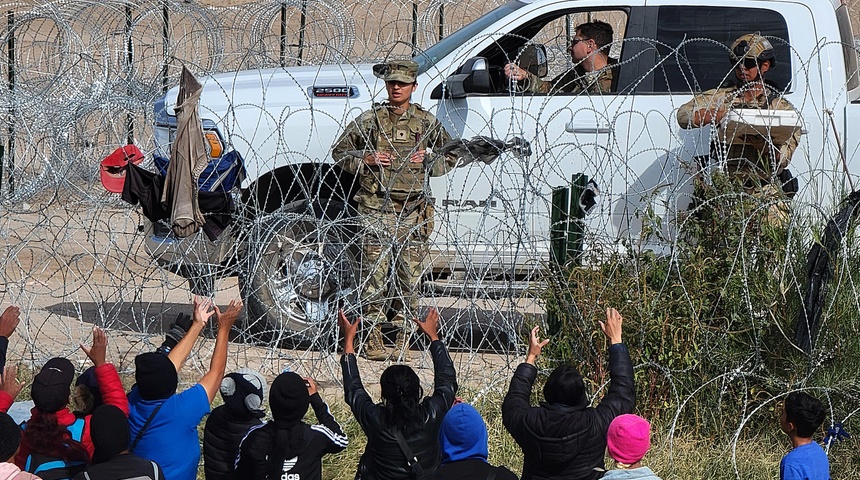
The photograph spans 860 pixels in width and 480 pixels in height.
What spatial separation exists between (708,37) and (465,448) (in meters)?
4.15

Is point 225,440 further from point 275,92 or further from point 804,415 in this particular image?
point 275,92

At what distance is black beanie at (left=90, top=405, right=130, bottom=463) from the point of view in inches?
143

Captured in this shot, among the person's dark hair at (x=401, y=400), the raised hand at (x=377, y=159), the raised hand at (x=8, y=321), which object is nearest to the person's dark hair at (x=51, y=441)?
the person's dark hair at (x=401, y=400)

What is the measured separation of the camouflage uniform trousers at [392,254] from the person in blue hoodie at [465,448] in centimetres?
220

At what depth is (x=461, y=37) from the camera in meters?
7.61

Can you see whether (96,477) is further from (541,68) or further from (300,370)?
(541,68)

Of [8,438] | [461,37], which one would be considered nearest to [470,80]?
[461,37]

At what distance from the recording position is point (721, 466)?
5.20 m

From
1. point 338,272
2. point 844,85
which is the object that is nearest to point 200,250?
point 338,272

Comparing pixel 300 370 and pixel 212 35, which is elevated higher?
pixel 212 35

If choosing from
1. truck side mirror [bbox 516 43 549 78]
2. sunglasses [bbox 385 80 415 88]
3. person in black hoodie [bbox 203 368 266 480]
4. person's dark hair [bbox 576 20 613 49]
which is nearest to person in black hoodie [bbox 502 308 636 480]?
person in black hoodie [bbox 203 368 266 480]

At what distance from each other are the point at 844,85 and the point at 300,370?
3.52 meters

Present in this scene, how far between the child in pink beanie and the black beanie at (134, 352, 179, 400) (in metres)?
1.59

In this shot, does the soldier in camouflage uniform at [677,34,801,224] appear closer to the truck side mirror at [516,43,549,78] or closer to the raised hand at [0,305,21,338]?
the truck side mirror at [516,43,549,78]
